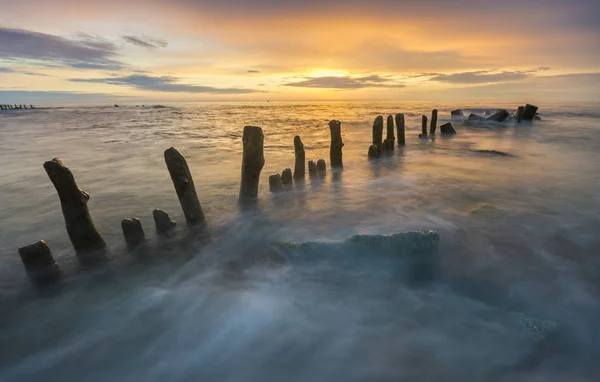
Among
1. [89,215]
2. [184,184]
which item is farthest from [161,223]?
[89,215]

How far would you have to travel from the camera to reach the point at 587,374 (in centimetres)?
371

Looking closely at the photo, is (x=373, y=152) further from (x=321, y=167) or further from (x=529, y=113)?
(x=529, y=113)

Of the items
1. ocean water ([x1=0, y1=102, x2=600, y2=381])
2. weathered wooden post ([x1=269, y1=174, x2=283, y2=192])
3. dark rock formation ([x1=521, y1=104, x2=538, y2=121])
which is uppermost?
dark rock formation ([x1=521, y1=104, x2=538, y2=121])

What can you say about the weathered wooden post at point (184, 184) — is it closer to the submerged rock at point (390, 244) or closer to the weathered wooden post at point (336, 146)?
the submerged rock at point (390, 244)

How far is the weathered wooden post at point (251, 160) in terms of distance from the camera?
8.14m

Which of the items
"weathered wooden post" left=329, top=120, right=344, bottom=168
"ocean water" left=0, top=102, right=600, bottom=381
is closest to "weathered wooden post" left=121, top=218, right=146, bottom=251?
"ocean water" left=0, top=102, right=600, bottom=381

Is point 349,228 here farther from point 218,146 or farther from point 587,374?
point 218,146

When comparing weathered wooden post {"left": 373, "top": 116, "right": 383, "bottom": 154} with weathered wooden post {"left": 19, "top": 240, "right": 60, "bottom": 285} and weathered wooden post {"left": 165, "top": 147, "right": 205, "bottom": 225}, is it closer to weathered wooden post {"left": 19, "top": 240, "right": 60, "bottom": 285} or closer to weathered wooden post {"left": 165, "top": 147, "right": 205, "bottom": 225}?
weathered wooden post {"left": 165, "top": 147, "right": 205, "bottom": 225}

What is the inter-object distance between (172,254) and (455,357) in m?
5.16

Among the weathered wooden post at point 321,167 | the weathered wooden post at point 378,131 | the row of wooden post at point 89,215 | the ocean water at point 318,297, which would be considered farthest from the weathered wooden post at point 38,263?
the weathered wooden post at point 378,131

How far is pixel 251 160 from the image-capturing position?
331 inches

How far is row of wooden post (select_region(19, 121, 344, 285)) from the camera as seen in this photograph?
5.65 m

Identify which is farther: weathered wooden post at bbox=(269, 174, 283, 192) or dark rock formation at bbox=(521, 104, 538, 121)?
dark rock formation at bbox=(521, 104, 538, 121)

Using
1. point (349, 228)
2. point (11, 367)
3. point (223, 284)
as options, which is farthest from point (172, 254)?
point (349, 228)
